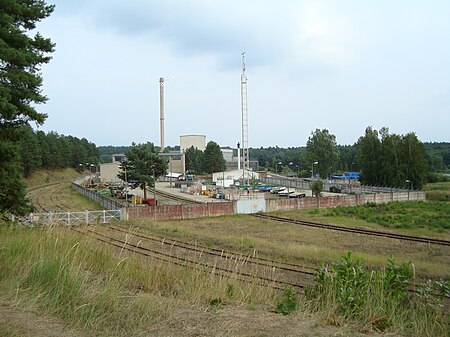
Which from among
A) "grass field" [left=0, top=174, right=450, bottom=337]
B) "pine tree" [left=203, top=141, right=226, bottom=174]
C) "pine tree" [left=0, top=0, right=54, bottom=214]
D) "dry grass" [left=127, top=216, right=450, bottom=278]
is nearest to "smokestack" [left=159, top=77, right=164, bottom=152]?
"pine tree" [left=203, top=141, right=226, bottom=174]

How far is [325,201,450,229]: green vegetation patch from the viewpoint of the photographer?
37.1 m

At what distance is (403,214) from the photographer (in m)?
44.0

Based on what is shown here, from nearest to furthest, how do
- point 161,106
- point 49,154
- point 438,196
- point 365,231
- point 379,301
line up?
point 379,301
point 365,231
point 438,196
point 49,154
point 161,106

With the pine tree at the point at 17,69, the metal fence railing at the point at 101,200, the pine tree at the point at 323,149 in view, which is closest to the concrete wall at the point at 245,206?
the metal fence railing at the point at 101,200

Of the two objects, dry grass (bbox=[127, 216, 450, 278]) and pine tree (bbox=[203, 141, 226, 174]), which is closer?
dry grass (bbox=[127, 216, 450, 278])

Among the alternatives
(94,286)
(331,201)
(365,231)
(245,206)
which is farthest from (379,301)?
(331,201)

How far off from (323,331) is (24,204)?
1743 centimetres

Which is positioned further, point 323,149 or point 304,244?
point 323,149

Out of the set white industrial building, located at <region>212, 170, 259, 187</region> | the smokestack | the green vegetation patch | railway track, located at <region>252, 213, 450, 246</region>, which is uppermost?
the smokestack

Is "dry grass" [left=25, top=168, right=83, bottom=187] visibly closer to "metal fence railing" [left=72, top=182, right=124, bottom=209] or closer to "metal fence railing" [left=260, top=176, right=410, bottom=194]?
"metal fence railing" [left=72, top=182, right=124, bottom=209]

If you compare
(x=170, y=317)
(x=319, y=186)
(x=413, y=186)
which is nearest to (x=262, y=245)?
(x=170, y=317)

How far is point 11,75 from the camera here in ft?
44.0

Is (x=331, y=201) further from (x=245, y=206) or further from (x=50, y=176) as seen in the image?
(x=50, y=176)

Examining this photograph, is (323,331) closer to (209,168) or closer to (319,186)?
(319,186)
